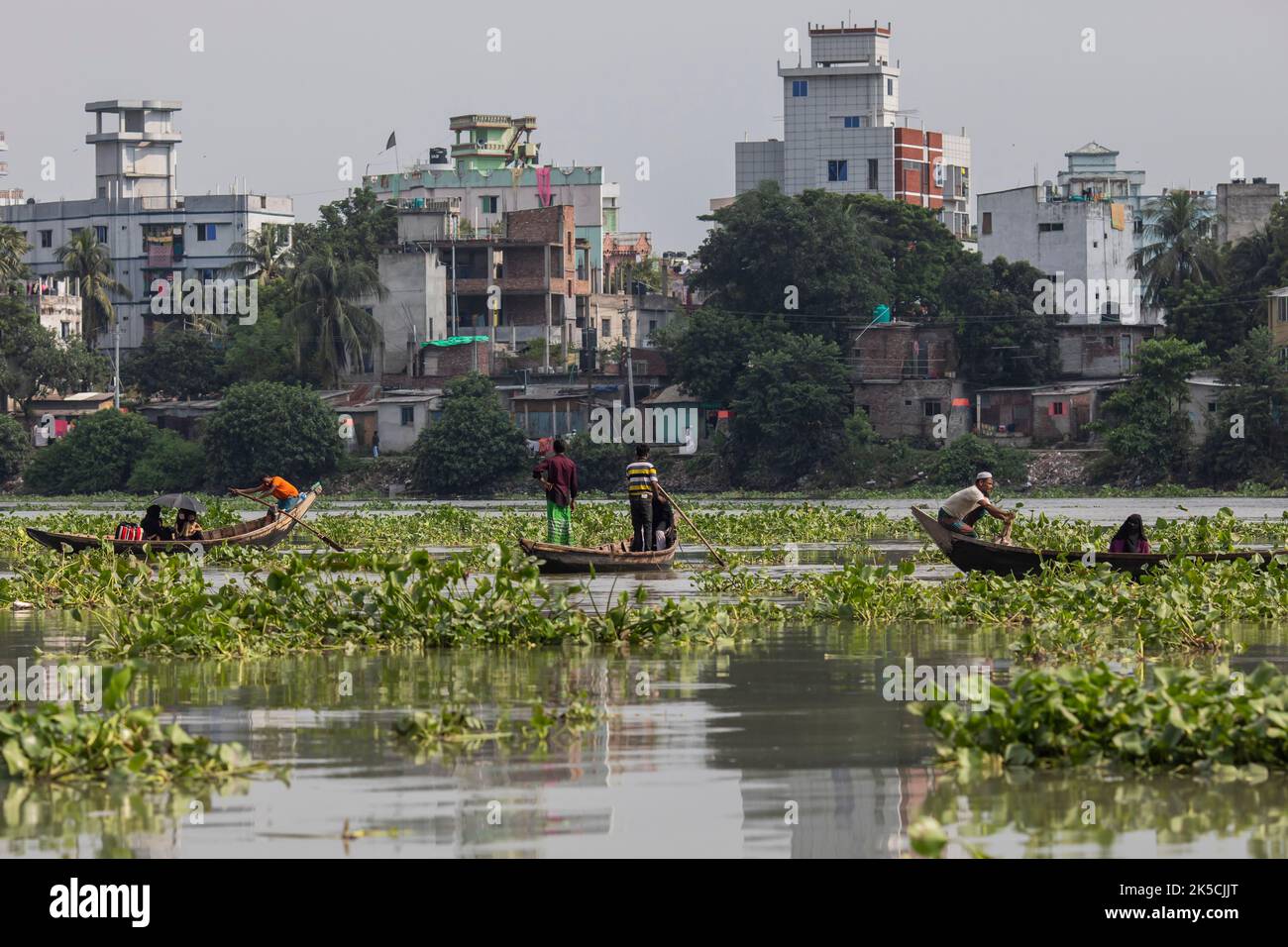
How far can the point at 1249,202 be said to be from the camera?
72.8m

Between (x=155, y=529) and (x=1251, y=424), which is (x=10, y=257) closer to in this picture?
(x=1251, y=424)

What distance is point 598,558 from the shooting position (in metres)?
21.7

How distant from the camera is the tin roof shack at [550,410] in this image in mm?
66188

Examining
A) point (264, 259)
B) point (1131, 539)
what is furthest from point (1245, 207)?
point (1131, 539)

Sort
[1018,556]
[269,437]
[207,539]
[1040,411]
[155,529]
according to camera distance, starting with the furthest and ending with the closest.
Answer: [1040,411], [269,437], [207,539], [155,529], [1018,556]

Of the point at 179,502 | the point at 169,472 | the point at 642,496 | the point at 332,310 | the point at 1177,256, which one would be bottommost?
the point at 169,472

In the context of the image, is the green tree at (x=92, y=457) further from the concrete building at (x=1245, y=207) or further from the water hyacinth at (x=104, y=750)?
the water hyacinth at (x=104, y=750)

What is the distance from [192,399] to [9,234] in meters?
8.52

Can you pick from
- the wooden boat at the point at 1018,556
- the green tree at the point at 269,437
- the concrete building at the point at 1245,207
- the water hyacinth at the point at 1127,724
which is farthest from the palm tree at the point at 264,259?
the water hyacinth at the point at 1127,724

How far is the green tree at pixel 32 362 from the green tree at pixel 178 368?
159 centimetres
